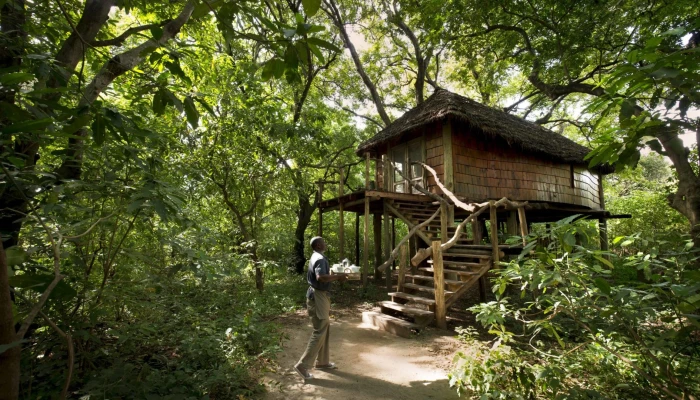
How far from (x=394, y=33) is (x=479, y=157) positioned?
341 inches

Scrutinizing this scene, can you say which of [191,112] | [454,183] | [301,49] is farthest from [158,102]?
[454,183]

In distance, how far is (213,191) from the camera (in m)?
8.91

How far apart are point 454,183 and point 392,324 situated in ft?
16.5

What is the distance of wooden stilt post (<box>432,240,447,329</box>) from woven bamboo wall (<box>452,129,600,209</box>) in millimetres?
4094

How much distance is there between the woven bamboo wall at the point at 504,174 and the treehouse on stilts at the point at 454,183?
0.03 metres

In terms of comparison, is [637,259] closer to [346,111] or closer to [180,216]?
[180,216]

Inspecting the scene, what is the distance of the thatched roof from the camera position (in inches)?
381

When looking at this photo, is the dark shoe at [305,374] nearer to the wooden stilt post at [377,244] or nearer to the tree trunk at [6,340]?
the tree trunk at [6,340]

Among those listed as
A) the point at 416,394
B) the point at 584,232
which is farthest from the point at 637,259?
the point at 416,394

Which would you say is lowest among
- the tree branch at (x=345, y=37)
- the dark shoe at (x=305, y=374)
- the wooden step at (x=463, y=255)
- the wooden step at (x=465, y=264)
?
the dark shoe at (x=305, y=374)

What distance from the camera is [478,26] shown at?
934 centimetres

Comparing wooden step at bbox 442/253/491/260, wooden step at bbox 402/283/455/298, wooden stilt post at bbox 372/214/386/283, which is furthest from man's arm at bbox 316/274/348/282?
wooden stilt post at bbox 372/214/386/283

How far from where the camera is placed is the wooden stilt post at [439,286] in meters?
6.20

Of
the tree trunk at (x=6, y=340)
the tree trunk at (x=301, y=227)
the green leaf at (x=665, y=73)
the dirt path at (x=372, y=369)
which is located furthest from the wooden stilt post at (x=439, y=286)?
the tree trunk at (x=301, y=227)
